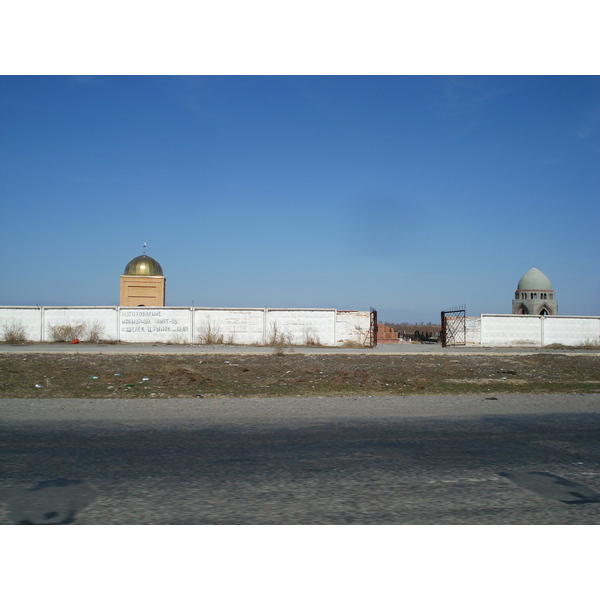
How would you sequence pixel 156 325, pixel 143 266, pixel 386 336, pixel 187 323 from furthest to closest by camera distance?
pixel 143 266 < pixel 386 336 < pixel 187 323 < pixel 156 325

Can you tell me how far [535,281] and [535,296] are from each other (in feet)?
7.75

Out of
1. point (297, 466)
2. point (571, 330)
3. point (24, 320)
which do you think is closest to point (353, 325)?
point (571, 330)

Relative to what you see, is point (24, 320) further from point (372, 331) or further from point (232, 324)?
point (372, 331)

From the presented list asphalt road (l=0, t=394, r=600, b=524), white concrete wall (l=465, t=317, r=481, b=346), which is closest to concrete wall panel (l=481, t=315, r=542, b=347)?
white concrete wall (l=465, t=317, r=481, b=346)

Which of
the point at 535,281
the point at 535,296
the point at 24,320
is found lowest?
the point at 24,320

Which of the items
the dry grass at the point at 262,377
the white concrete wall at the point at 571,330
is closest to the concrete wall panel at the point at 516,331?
the white concrete wall at the point at 571,330

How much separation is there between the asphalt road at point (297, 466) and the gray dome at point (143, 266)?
44.8 metres

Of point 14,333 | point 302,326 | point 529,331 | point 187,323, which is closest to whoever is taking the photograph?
point 14,333

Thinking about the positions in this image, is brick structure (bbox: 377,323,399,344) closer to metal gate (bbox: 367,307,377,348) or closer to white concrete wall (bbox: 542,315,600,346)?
metal gate (bbox: 367,307,377,348)

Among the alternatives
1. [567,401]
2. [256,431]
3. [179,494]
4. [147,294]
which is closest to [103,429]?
[256,431]

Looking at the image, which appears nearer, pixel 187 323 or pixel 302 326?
pixel 187 323

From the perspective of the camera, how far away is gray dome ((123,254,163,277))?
52812 mm

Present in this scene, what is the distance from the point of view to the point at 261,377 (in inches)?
598

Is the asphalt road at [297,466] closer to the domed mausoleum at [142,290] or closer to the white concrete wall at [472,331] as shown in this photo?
the white concrete wall at [472,331]
